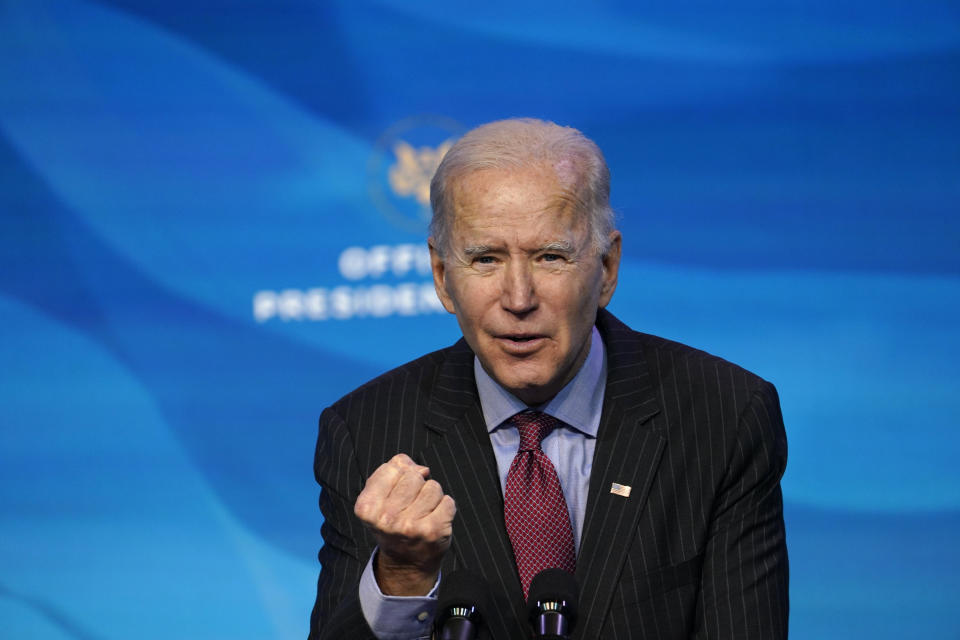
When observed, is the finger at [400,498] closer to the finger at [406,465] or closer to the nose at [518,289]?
the finger at [406,465]

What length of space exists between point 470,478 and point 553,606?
754 millimetres

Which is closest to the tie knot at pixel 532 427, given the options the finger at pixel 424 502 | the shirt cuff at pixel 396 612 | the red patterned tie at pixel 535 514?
the red patterned tie at pixel 535 514

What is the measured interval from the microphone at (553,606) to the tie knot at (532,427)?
73 cm

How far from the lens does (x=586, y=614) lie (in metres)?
2.18

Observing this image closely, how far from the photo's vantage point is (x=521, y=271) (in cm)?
214

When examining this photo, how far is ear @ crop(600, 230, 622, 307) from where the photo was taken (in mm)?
2332

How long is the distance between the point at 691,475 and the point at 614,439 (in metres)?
0.18

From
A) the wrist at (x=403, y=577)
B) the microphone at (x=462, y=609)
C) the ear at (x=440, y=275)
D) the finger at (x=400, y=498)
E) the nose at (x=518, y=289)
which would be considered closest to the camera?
the microphone at (x=462, y=609)

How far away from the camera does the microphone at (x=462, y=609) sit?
1.56 m

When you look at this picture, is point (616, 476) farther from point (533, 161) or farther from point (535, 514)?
point (533, 161)

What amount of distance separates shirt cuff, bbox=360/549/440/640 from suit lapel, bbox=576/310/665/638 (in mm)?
441

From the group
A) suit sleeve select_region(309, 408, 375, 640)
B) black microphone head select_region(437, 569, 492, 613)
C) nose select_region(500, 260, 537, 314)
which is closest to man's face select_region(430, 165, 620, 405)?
nose select_region(500, 260, 537, 314)

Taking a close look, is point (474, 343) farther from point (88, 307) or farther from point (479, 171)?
point (88, 307)

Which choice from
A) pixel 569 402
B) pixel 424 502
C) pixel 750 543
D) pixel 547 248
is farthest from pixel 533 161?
pixel 750 543
